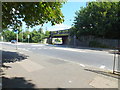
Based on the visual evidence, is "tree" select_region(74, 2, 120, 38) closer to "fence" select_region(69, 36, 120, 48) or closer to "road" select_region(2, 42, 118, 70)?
"fence" select_region(69, 36, 120, 48)

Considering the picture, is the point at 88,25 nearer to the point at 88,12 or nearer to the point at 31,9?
the point at 88,12

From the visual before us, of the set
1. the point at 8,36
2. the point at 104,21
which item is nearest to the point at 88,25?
the point at 104,21

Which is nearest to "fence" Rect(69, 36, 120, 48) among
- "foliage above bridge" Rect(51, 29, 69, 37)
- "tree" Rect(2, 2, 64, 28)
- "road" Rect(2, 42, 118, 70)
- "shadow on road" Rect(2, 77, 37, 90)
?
"foliage above bridge" Rect(51, 29, 69, 37)

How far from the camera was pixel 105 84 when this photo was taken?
396 cm

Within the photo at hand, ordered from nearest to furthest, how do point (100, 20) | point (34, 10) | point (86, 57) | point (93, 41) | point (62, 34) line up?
point (34, 10), point (86, 57), point (100, 20), point (93, 41), point (62, 34)

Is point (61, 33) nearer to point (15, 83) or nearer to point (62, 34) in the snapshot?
point (62, 34)

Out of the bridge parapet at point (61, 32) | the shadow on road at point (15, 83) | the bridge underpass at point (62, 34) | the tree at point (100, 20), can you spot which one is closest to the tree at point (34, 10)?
the shadow on road at point (15, 83)

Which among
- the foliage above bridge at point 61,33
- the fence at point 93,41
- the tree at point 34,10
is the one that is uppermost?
the foliage above bridge at point 61,33

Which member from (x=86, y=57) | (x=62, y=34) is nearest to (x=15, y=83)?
(x=86, y=57)

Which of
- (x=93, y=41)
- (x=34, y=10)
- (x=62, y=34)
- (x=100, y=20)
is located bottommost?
(x=93, y=41)

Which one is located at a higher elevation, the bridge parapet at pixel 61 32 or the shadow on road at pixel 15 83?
the bridge parapet at pixel 61 32

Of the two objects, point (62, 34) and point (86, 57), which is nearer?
point (86, 57)

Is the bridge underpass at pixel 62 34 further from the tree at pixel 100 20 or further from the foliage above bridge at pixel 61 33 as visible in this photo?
the tree at pixel 100 20

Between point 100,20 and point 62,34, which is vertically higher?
point 100,20
